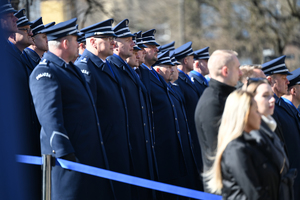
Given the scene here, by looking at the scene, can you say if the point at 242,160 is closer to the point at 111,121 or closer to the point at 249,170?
the point at 249,170

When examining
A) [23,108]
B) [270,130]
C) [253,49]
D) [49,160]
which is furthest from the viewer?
[253,49]

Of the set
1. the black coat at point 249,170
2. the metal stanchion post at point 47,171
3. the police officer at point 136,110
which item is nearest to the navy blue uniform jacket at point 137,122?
the police officer at point 136,110

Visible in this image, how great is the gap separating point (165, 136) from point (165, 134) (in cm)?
3

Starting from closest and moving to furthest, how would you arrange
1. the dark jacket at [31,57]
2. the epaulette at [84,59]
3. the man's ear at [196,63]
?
1. the epaulette at [84,59]
2. the dark jacket at [31,57]
3. the man's ear at [196,63]

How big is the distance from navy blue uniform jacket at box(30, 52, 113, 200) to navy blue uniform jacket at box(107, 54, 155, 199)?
827 millimetres

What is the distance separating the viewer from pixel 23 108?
4.54 metres

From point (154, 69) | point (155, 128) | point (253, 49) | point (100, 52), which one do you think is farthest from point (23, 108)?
point (253, 49)

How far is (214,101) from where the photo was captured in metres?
3.77

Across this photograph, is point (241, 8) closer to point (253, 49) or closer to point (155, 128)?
point (253, 49)

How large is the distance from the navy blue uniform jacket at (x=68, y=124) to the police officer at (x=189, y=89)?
8.05ft

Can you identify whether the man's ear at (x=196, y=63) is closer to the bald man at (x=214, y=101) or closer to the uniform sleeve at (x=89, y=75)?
the uniform sleeve at (x=89, y=75)

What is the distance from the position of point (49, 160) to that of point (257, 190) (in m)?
1.58

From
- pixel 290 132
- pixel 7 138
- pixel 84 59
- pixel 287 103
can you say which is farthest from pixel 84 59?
pixel 7 138

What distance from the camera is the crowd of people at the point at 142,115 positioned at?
304 centimetres
